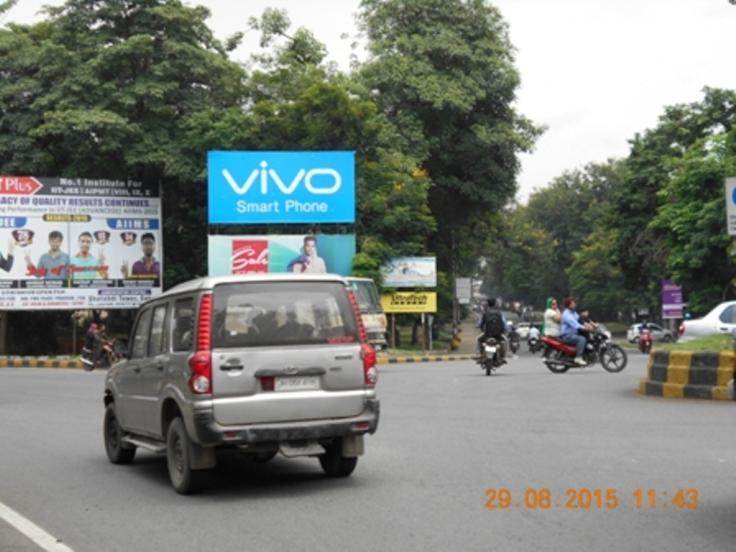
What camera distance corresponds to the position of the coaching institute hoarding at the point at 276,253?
34625 mm

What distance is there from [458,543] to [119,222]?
31976 millimetres

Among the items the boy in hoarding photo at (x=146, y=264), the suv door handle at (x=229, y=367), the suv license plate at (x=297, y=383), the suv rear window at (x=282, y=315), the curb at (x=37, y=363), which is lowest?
the curb at (x=37, y=363)

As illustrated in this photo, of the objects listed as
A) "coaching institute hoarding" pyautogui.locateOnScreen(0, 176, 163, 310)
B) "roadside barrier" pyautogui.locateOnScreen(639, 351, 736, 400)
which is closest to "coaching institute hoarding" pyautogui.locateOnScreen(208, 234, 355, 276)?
"coaching institute hoarding" pyautogui.locateOnScreen(0, 176, 163, 310)

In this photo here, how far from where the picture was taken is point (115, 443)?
1030 centimetres

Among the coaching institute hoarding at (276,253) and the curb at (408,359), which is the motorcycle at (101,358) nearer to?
the coaching institute hoarding at (276,253)

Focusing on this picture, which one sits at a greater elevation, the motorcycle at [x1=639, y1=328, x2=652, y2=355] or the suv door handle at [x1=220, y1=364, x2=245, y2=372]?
the suv door handle at [x1=220, y1=364, x2=245, y2=372]

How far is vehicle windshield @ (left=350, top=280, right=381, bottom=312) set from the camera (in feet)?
77.3

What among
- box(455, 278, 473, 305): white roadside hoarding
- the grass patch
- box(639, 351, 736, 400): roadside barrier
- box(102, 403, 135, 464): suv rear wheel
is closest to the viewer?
box(102, 403, 135, 464): suv rear wheel

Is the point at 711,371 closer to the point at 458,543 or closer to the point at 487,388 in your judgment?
the point at 487,388

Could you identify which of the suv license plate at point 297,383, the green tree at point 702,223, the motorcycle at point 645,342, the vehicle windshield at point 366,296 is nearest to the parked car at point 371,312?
the vehicle windshield at point 366,296

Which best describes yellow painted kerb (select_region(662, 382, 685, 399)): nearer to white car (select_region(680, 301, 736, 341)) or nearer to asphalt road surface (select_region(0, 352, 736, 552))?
asphalt road surface (select_region(0, 352, 736, 552))

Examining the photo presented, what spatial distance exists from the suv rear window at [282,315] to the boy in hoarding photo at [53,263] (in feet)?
95.1

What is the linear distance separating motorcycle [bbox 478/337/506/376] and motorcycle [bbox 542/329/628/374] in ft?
3.29

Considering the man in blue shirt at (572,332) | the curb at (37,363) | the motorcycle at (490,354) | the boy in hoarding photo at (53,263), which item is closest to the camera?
the man in blue shirt at (572,332)
